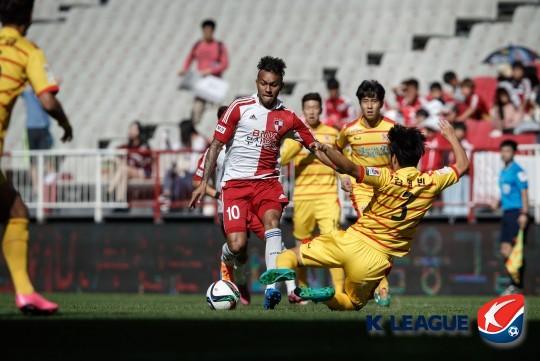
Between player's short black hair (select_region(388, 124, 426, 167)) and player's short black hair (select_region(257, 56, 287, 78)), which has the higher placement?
player's short black hair (select_region(257, 56, 287, 78))

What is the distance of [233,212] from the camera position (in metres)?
13.2

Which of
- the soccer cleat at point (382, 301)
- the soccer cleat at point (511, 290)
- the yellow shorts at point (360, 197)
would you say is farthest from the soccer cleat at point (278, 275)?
the soccer cleat at point (511, 290)

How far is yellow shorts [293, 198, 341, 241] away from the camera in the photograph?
53.6 ft

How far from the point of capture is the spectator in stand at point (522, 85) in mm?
22625

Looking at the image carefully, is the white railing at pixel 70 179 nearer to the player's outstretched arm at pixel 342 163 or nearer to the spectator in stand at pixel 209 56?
the spectator in stand at pixel 209 56

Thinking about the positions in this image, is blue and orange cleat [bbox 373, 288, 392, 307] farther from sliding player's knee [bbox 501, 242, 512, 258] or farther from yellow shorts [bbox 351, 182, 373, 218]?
sliding player's knee [bbox 501, 242, 512, 258]

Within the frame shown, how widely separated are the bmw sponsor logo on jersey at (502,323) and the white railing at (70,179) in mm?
12302

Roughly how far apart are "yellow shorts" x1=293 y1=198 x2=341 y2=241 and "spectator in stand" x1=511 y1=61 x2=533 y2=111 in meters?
7.25

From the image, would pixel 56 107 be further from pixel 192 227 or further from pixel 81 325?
pixel 192 227

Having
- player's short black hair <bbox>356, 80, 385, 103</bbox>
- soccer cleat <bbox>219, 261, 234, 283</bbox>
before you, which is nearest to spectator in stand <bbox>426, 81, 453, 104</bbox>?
player's short black hair <bbox>356, 80, 385, 103</bbox>

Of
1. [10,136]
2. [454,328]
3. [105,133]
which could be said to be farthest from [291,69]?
[454,328]

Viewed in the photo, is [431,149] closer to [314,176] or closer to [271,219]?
[314,176]

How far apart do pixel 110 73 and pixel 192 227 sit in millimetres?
9775

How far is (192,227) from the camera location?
21766mm
